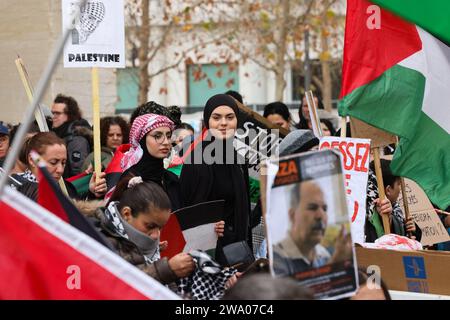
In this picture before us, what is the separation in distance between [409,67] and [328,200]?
12.2 ft

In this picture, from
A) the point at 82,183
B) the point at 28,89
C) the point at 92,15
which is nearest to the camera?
the point at 92,15

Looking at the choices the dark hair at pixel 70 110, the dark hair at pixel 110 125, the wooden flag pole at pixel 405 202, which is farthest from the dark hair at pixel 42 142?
the dark hair at pixel 70 110

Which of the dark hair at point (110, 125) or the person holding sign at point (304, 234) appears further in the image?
the dark hair at point (110, 125)

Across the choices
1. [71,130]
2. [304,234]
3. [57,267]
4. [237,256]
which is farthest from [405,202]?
[57,267]

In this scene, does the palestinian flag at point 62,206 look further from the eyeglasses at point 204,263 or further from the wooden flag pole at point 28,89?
the wooden flag pole at point 28,89

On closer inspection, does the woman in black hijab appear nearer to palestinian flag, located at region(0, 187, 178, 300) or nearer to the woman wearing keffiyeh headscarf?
the woman wearing keffiyeh headscarf

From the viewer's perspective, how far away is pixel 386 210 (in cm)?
776

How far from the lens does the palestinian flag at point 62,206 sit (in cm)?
418

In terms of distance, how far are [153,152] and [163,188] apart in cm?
28

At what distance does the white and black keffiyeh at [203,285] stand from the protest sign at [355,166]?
272 centimetres

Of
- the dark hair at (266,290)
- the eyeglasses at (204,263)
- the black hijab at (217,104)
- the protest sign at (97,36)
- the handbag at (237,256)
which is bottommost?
the handbag at (237,256)

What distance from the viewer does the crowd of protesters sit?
16.4ft

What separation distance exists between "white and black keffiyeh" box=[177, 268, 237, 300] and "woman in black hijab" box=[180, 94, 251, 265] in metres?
2.41

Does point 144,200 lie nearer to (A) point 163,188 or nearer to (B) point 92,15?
(A) point 163,188
